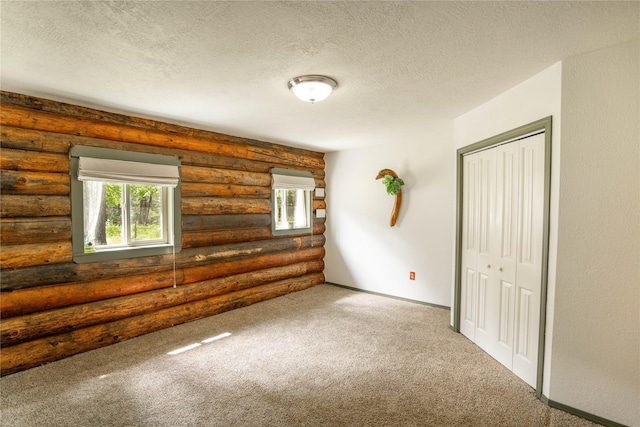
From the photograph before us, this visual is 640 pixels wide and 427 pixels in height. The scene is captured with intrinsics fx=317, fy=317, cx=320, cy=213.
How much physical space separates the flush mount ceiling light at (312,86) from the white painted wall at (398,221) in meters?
2.24

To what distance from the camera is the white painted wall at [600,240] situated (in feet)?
6.64

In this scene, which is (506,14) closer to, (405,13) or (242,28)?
(405,13)

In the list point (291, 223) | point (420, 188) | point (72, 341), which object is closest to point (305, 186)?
point (291, 223)

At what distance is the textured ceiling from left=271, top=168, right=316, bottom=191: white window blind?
1.87 m

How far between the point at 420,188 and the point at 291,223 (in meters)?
2.28

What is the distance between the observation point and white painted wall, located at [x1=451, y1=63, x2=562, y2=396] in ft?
7.50

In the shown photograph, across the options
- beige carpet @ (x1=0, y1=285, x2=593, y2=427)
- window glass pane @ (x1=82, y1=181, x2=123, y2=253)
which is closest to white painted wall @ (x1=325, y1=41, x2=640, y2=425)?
beige carpet @ (x1=0, y1=285, x2=593, y2=427)

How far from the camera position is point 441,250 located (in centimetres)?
461

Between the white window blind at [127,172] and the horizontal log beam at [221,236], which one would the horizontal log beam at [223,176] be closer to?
the white window blind at [127,172]

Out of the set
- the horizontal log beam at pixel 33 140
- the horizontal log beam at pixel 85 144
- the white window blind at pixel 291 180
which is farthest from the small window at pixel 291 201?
the horizontal log beam at pixel 33 140

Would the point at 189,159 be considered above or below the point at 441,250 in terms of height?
above

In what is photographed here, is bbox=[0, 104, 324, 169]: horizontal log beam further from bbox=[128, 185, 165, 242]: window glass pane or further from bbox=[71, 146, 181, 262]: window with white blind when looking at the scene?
bbox=[128, 185, 165, 242]: window glass pane

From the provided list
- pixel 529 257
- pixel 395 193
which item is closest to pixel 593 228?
pixel 529 257

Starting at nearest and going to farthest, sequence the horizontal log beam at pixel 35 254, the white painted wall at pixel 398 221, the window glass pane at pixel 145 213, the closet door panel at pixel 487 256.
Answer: the horizontal log beam at pixel 35 254, the closet door panel at pixel 487 256, the window glass pane at pixel 145 213, the white painted wall at pixel 398 221
